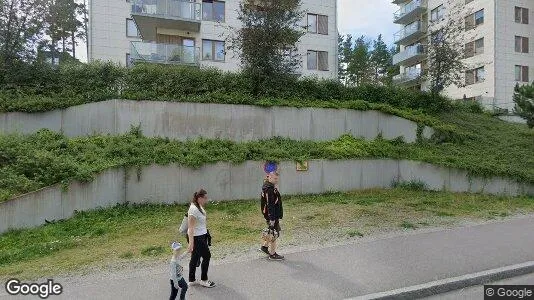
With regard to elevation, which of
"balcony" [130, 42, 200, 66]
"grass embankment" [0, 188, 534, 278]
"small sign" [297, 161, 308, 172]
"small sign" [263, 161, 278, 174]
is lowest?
"grass embankment" [0, 188, 534, 278]

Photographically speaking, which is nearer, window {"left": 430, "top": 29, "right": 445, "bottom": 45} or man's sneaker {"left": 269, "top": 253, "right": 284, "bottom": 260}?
man's sneaker {"left": 269, "top": 253, "right": 284, "bottom": 260}

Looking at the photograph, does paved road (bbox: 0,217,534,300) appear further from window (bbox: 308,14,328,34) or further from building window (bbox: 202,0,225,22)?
window (bbox: 308,14,328,34)

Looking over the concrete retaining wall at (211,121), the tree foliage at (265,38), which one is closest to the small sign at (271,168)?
the concrete retaining wall at (211,121)

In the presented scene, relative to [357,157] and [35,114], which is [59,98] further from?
[357,157]

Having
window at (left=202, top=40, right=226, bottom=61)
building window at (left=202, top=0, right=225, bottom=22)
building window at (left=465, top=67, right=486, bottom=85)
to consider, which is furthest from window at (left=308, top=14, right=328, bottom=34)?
building window at (left=465, top=67, right=486, bottom=85)

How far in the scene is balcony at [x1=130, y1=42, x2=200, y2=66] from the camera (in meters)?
20.6

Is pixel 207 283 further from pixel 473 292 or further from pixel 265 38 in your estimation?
pixel 265 38

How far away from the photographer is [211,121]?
16.6m

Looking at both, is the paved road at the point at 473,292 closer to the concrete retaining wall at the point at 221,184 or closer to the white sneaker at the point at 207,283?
the white sneaker at the point at 207,283

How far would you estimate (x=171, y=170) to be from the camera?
12.6 metres

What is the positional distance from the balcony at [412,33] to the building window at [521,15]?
7863 mm

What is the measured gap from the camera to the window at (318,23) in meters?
29.4

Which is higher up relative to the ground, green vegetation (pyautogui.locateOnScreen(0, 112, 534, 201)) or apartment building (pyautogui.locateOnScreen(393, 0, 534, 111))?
apartment building (pyautogui.locateOnScreen(393, 0, 534, 111))

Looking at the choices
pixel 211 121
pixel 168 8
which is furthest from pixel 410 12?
pixel 211 121
